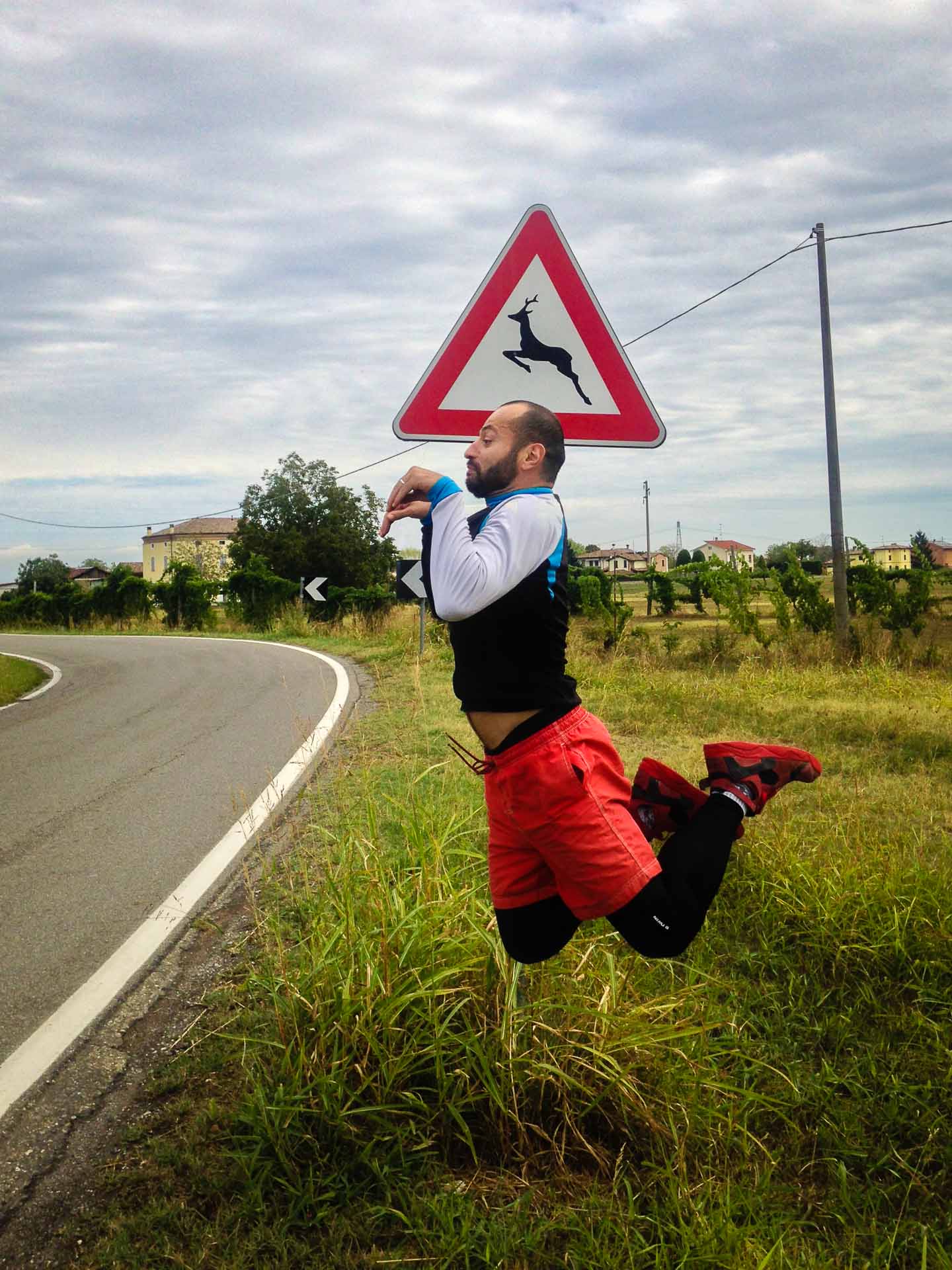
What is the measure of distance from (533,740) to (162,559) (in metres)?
153

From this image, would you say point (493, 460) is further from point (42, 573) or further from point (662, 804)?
point (42, 573)

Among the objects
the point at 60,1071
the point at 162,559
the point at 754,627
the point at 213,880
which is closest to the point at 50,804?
the point at 213,880

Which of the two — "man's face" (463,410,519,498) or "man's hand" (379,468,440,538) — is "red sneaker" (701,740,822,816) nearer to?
"man's face" (463,410,519,498)

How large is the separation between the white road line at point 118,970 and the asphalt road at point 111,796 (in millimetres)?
65

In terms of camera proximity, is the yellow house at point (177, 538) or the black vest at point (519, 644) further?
the yellow house at point (177, 538)

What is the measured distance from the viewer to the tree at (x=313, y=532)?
170 feet

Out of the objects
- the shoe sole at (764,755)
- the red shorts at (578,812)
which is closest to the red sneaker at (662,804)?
the shoe sole at (764,755)

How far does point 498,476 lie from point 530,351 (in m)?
0.80

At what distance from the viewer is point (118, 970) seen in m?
4.02

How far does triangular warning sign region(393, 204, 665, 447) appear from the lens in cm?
311

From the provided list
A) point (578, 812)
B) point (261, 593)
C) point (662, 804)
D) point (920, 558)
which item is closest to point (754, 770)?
point (662, 804)

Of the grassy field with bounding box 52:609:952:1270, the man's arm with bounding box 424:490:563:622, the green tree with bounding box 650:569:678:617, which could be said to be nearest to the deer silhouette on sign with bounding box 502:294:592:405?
the man's arm with bounding box 424:490:563:622

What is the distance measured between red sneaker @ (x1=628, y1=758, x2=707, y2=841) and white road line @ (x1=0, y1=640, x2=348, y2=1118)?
1870mm

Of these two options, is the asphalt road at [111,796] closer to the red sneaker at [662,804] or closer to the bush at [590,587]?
the red sneaker at [662,804]
